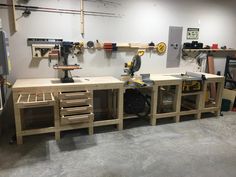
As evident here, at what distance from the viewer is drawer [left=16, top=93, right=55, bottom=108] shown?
258 cm

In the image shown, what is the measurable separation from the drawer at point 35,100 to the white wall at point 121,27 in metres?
0.70

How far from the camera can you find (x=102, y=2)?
356 centimetres

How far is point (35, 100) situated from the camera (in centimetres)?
265

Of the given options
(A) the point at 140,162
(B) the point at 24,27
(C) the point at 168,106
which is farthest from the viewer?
(C) the point at 168,106

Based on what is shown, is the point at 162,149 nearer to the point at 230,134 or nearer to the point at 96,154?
the point at 96,154

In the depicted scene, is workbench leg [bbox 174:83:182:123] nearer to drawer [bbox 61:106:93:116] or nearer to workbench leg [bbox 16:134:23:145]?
drawer [bbox 61:106:93:116]

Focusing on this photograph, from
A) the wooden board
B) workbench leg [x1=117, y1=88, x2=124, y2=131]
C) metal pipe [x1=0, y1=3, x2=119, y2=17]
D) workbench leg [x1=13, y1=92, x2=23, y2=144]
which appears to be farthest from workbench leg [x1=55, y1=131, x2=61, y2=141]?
the wooden board

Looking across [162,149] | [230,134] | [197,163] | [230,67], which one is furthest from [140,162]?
[230,67]

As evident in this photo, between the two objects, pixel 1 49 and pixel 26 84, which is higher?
pixel 1 49

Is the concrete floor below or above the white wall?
below

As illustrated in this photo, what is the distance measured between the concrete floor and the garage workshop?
0.04ft

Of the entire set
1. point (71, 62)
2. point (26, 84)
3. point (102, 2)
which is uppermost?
point (102, 2)

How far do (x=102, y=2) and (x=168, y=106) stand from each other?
2.46m

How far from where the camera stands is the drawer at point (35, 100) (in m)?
2.58
